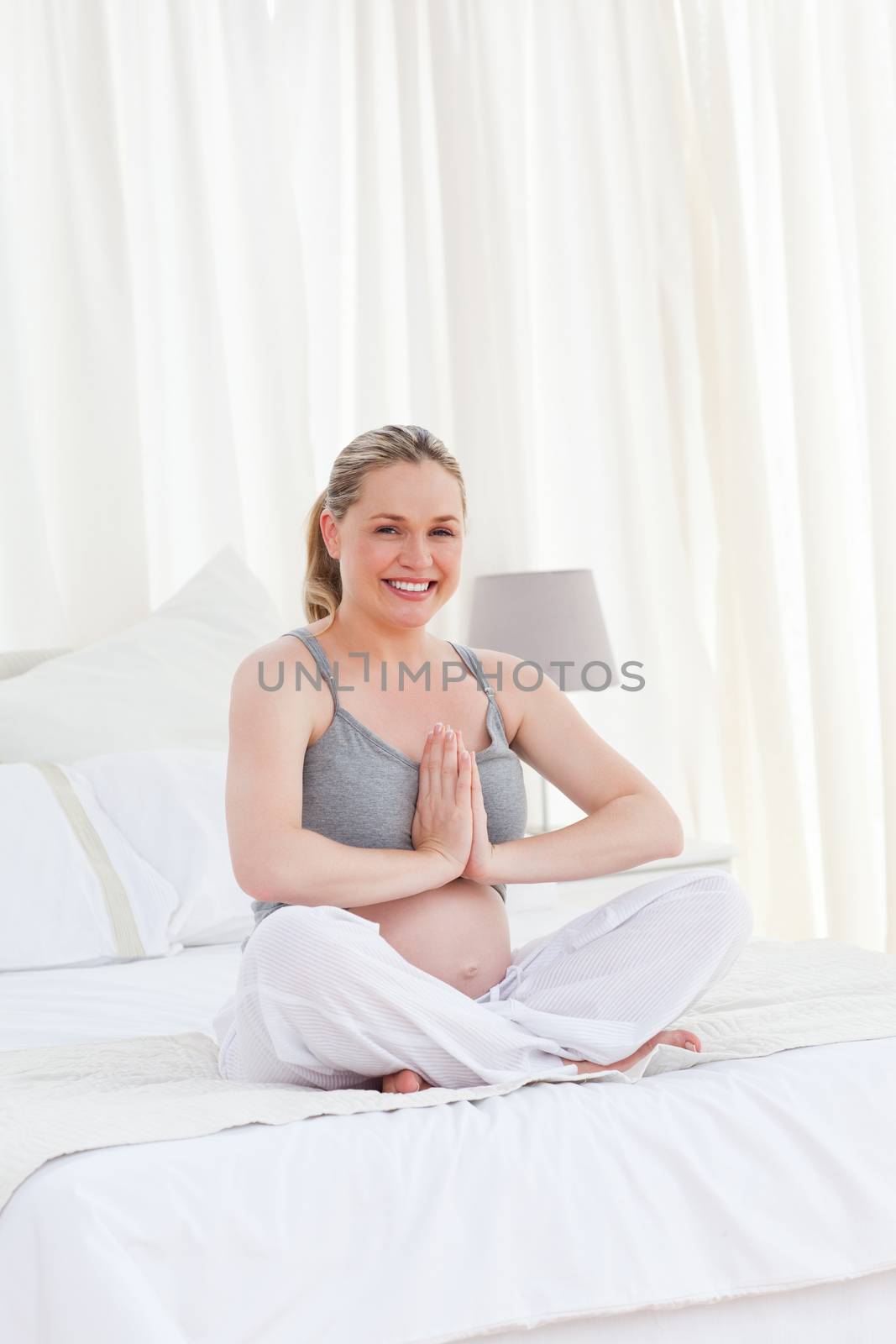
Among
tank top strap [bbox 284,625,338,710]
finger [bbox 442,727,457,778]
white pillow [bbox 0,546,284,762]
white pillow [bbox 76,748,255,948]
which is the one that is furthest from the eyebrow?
white pillow [bbox 0,546,284,762]

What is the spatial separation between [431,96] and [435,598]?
2134 millimetres

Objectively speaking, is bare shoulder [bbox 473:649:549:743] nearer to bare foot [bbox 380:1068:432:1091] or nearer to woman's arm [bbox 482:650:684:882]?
woman's arm [bbox 482:650:684:882]

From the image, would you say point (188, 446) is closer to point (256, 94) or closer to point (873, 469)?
point (256, 94)

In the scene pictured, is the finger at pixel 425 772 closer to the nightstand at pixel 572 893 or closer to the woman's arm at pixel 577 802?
the woman's arm at pixel 577 802

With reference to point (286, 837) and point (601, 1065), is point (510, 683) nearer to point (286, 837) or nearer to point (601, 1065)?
point (286, 837)

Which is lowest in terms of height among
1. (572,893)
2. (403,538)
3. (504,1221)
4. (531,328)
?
(572,893)

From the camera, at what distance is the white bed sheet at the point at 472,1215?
3.39ft

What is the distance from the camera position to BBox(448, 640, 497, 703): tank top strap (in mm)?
1721

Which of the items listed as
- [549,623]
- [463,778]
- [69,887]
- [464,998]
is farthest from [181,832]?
[549,623]

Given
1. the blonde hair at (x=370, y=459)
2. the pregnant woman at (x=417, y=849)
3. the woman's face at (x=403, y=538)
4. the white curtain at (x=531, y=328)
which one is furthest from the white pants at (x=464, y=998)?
the white curtain at (x=531, y=328)

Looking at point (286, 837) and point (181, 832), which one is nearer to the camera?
point (286, 837)

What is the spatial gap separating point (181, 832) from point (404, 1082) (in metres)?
1.00

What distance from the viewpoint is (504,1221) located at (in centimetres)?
112

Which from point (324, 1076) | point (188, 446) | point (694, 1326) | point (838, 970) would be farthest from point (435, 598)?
point (188, 446)
